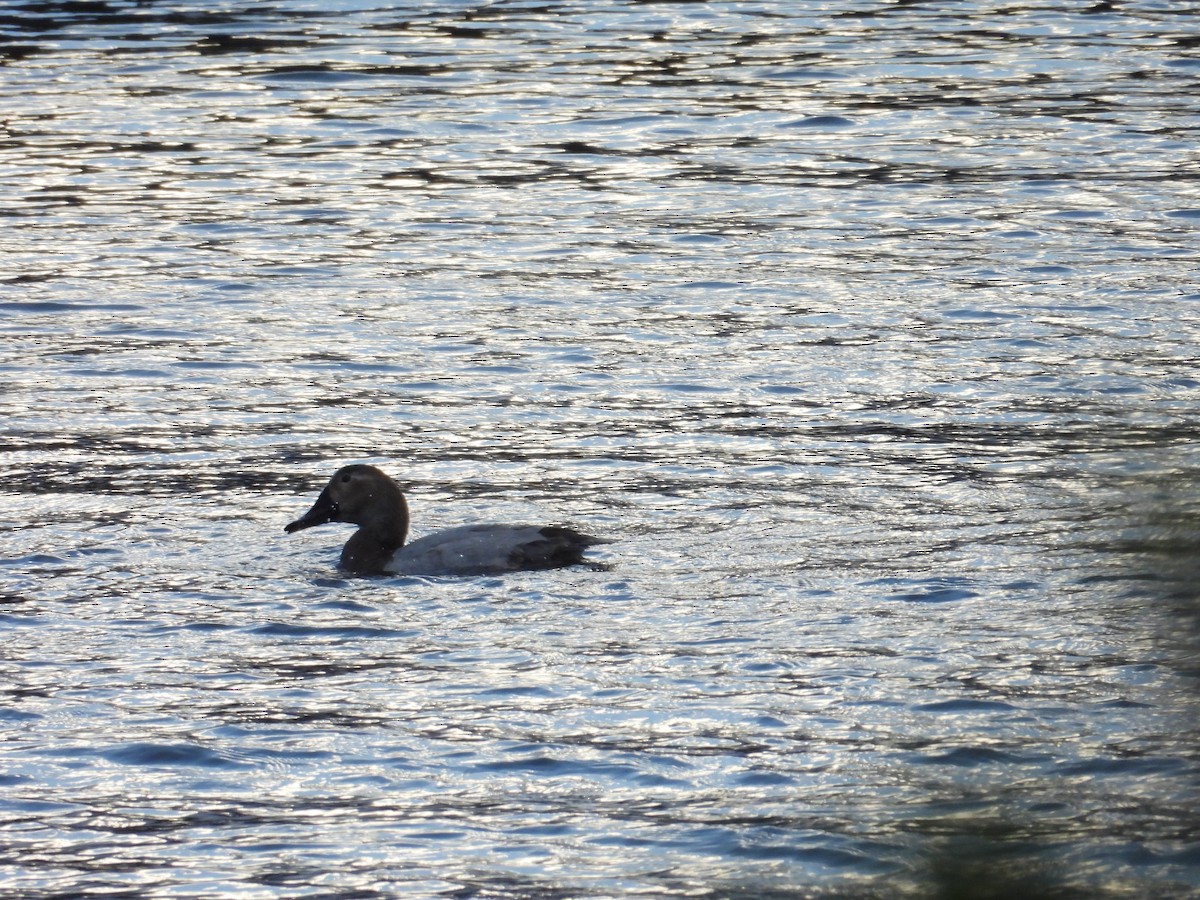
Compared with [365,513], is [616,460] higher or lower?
lower

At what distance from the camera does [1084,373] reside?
13.7 meters

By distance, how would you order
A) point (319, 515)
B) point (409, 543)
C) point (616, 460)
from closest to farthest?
point (409, 543)
point (319, 515)
point (616, 460)

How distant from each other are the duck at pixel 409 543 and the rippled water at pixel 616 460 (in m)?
0.15

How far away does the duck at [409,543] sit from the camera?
10242mm

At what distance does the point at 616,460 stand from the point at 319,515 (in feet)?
6.59

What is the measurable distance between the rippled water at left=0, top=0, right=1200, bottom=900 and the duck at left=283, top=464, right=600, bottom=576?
15 cm

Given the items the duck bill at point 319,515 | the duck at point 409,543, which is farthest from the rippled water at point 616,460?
the duck bill at point 319,515

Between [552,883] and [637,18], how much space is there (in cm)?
2364

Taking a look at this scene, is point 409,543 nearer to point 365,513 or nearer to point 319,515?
point 365,513

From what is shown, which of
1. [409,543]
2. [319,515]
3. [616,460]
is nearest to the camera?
[409,543]

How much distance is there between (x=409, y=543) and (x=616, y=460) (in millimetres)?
1874

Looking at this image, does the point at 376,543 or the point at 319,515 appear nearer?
the point at 376,543

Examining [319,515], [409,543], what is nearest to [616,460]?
[409,543]

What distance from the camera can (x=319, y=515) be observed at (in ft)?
37.1
